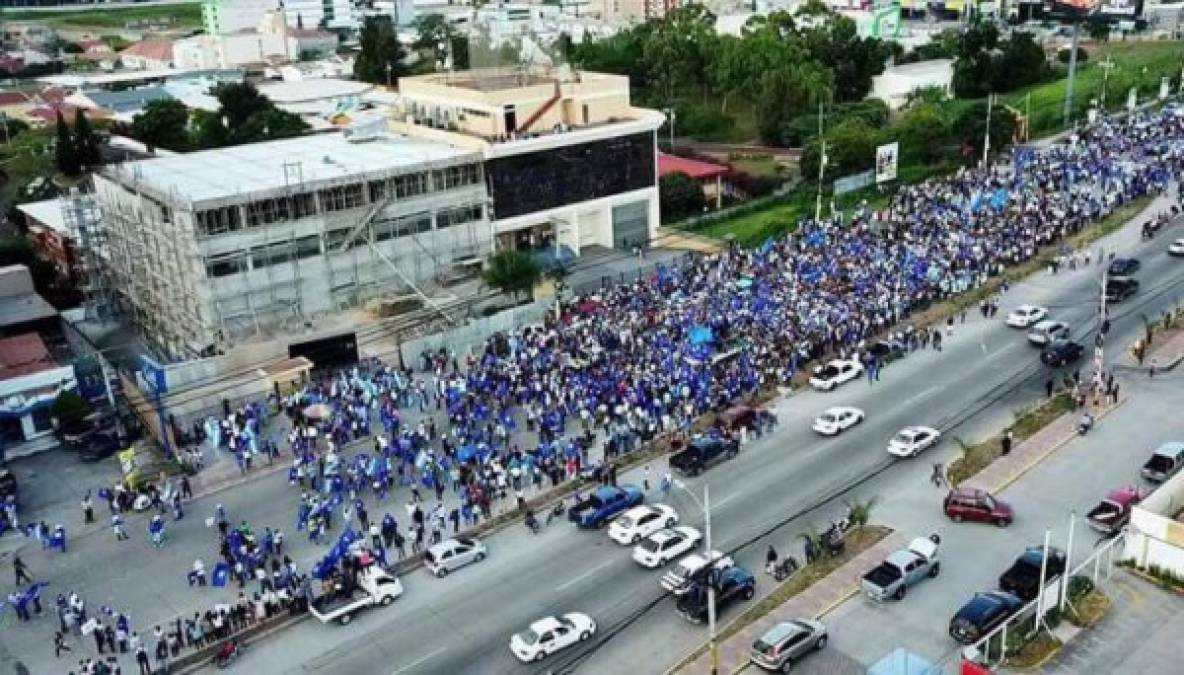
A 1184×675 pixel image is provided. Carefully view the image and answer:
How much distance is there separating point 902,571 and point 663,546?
6.05 m

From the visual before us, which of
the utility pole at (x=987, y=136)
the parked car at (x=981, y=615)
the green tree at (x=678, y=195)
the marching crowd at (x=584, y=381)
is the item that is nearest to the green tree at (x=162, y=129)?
the green tree at (x=678, y=195)

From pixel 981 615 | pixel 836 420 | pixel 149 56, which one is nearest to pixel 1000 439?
pixel 836 420

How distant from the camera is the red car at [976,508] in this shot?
2991 cm

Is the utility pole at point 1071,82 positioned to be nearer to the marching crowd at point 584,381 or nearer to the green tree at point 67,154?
the marching crowd at point 584,381

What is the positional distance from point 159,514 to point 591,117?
3140 cm

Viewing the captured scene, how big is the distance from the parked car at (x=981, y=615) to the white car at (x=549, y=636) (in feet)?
27.2

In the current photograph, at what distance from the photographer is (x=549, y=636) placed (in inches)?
1017

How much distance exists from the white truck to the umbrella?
10.5 meters

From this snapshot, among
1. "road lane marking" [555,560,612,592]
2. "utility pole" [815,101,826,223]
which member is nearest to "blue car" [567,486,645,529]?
"road lane marking" [555,560,612,592]

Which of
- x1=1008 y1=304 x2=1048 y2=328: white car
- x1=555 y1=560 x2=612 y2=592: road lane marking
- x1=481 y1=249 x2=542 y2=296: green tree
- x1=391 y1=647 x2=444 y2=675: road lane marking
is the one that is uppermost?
x1=481 y1=249 x2=542 y2=296: green tree

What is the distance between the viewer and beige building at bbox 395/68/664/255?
53656mm

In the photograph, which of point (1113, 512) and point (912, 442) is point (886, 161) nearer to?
point (912, 442)

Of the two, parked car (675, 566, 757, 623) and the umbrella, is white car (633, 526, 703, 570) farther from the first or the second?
the umbrella

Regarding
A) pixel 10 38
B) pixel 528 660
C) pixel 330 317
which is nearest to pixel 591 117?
pixel 330 317
